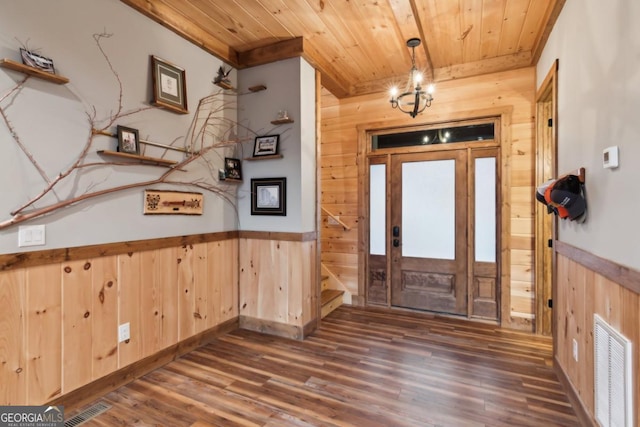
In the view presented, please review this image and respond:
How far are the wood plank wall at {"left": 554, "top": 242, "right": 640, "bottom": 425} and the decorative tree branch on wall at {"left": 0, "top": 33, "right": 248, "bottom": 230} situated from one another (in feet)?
9.86

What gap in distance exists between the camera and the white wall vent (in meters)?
1.42

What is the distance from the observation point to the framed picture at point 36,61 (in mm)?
1828

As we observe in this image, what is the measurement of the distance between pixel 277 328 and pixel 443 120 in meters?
3.07

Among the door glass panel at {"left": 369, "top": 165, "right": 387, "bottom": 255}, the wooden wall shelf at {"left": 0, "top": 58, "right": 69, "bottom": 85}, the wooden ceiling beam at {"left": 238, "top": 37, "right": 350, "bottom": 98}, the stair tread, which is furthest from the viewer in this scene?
the door glass panel at {"left": 369, "top": 165, "right": 387, "bottom": 255}

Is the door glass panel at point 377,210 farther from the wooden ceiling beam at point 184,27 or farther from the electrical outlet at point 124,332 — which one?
the electrical outlet at point 124,332

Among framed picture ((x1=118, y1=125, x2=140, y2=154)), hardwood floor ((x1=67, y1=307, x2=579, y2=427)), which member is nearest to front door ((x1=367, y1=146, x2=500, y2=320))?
hardwood floor ((x1=67, y1=307, x2=579, y2=427))

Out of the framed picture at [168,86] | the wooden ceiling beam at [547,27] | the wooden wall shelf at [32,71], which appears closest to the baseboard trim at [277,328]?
the framed picture at [168,86]

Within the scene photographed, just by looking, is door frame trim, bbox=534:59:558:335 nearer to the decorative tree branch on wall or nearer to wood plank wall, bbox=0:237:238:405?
the decorative tree branch on wall

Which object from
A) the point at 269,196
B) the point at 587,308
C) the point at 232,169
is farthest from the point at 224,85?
the point at 587,308

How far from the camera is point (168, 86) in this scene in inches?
106

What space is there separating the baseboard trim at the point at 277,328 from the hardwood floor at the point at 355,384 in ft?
0.26

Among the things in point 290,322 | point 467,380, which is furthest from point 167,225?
point 467,380

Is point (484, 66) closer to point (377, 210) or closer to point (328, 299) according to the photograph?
point (377, 210)

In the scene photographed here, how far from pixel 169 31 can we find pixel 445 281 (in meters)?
3.92
